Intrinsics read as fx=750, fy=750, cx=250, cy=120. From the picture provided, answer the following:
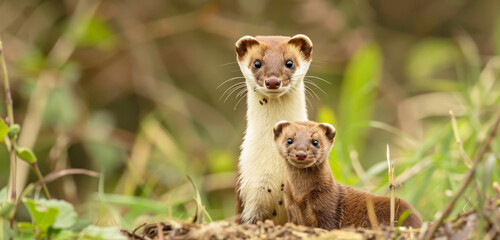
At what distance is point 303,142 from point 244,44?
31.7 inches

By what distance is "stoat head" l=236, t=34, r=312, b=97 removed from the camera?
163 inches

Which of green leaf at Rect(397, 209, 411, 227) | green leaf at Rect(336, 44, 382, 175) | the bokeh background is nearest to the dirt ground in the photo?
green leaf at Rect(397, 209, 411, 227)

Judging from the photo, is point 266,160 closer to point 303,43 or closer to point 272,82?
point 272,82

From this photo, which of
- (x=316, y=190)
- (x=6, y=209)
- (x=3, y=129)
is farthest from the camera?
(x=316, y=190)

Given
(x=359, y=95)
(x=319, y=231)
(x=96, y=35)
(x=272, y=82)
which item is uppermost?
(x=96, y=35)

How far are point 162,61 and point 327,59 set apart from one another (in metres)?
2.21

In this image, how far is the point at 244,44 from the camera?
4406 mm

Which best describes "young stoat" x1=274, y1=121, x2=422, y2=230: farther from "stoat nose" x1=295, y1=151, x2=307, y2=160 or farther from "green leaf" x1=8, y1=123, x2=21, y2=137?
"green leaf" x1=8, y1=123, x2=21, y2=137

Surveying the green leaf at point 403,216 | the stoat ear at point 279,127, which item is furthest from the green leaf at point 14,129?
the green leaf at point 403,216

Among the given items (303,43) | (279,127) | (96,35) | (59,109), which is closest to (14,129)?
(279,127)

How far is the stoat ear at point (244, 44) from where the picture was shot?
4.34 meters

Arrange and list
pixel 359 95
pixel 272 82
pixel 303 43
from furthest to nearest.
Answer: pixel 359 95
pixel 303 43
pixel 272 82

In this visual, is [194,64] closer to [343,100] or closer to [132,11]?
[132,11]

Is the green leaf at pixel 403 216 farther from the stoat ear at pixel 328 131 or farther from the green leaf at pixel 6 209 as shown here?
the green leaf at pixel 6 209
